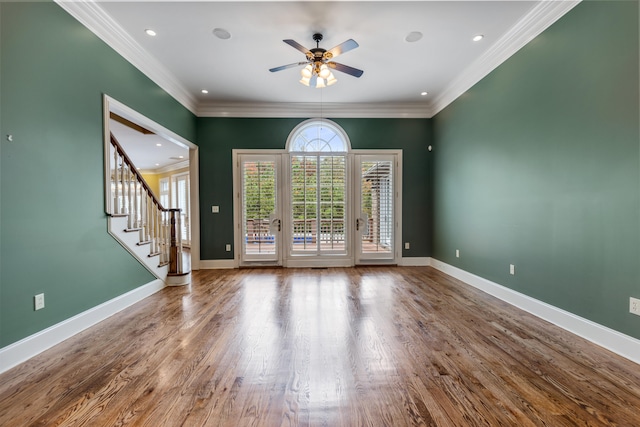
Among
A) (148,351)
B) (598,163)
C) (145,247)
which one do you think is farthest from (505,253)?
(145,247)

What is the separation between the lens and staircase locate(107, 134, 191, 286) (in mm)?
2996

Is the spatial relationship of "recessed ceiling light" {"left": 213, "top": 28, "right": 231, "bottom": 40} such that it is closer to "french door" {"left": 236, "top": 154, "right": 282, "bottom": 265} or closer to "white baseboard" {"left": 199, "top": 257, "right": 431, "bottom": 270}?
"french door" {"left": 236, "top": 154, "right": 282, "bottom": 265}

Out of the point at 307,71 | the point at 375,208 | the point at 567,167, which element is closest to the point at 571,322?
the point at 567,167

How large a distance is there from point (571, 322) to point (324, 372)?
235 centimetres

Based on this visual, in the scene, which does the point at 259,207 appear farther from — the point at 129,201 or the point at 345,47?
the point at 345,47

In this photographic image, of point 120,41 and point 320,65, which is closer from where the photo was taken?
point 120,41

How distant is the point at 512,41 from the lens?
9.82 ft

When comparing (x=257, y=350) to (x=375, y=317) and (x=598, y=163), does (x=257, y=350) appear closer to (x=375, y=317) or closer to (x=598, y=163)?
(x=375, y=317)

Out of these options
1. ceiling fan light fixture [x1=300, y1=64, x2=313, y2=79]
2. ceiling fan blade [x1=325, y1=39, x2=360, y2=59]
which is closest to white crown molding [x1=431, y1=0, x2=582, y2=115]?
ceiling fan blade [x1=325, y1=39, x2=360, y2=59]

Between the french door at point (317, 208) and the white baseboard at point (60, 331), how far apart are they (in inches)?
88.7

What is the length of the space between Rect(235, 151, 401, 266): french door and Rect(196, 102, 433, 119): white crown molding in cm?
77

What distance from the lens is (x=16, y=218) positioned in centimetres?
192

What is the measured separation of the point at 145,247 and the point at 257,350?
2.32 metres

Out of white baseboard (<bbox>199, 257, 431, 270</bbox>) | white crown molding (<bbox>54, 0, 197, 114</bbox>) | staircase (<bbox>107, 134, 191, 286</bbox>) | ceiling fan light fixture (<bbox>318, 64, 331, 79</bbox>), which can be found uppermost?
white crown molding (<bbox>54, 0, 197, 114</bbox>)
